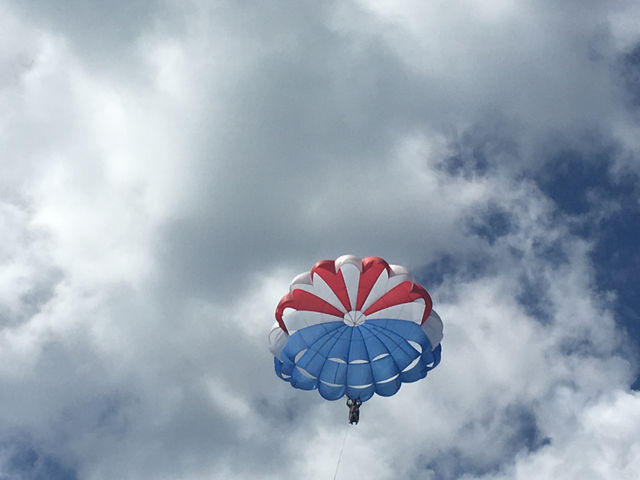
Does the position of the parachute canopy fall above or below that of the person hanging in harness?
above

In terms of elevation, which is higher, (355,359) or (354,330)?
(354,330)

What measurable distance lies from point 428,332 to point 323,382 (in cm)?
682

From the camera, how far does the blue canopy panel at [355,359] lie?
131ft

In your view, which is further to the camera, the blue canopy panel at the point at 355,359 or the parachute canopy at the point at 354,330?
the blue canopy panel at the point at 355,359

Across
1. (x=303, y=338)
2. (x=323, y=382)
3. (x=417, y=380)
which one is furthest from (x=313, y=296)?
A: (x=417, y=380)

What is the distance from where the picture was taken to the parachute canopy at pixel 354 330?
38969mm

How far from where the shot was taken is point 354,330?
40.4m

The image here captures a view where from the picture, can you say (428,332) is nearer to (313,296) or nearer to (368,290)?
(368,290)

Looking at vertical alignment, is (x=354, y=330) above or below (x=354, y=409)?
above

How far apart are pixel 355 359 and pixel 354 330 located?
1.68 metres

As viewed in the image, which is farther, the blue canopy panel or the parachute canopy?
the blue canopy panel

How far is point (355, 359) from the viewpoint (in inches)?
1588

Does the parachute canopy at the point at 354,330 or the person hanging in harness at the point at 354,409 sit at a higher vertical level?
the parachute canopy at the point at 354,330

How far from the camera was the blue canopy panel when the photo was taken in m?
39.9
